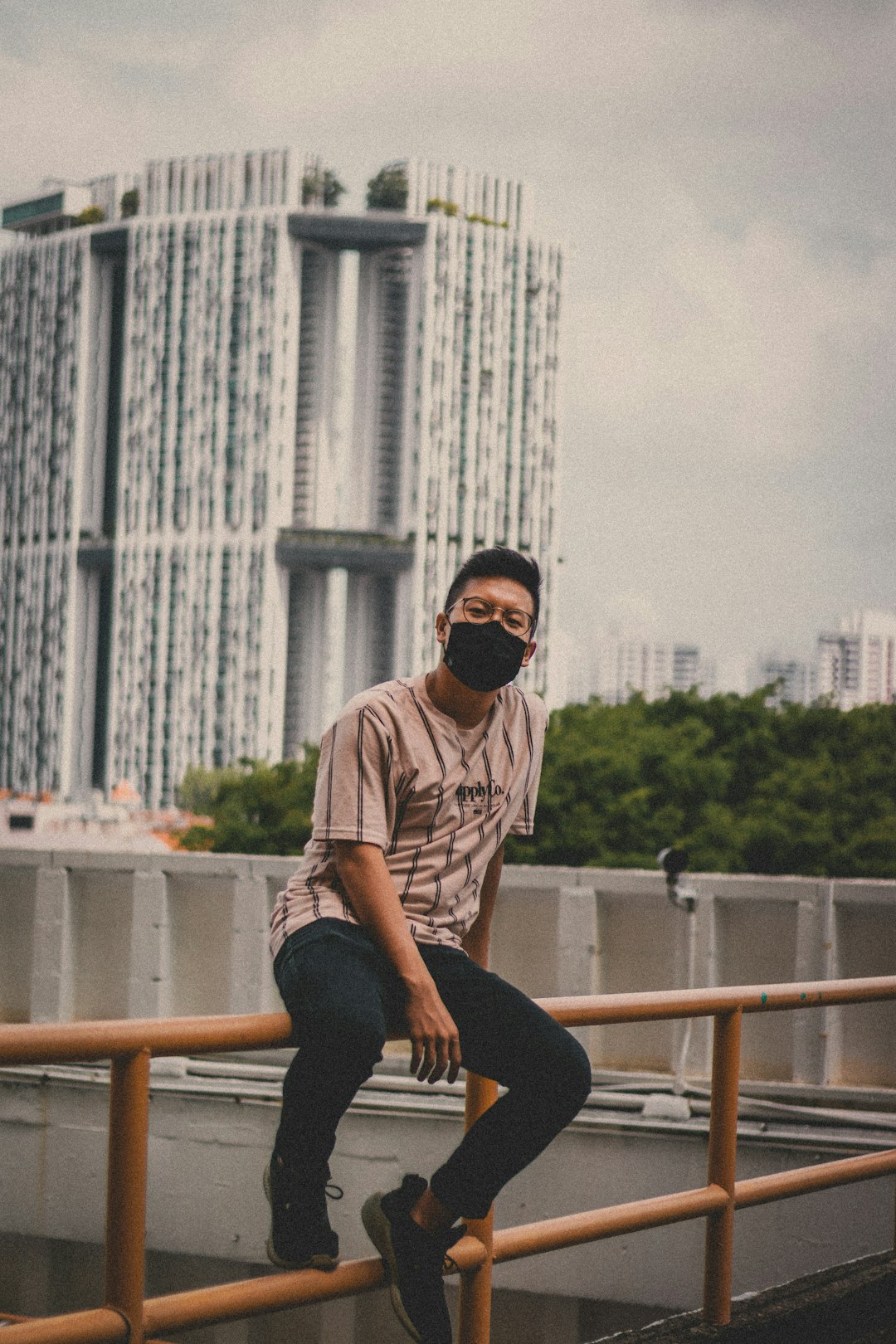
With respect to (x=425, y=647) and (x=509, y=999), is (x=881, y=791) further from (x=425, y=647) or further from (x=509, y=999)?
(x=425, y=647)

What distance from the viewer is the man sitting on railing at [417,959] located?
296 centimetres

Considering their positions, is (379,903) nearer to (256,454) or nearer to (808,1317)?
(808,1317)

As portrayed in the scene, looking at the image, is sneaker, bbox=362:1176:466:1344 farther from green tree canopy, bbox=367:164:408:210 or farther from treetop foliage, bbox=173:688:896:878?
green tree canopy, bbox=367:164:408:210

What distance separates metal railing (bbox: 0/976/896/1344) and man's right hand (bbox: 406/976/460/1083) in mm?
260

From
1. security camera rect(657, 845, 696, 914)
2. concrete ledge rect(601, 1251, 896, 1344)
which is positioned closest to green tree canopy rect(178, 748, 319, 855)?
security camera rect(657, 845, 696, 914)

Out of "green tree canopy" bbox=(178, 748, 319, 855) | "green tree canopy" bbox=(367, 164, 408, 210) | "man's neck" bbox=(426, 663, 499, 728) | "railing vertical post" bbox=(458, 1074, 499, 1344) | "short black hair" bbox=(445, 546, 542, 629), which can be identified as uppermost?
"green tree canopy" bbox=(367, 164, 408, 210)

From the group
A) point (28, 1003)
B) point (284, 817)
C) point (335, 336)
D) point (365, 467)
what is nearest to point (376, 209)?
point (335, 336)

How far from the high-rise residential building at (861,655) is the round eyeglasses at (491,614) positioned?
14318cm

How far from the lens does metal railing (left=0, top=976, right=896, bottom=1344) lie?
2.60 metres

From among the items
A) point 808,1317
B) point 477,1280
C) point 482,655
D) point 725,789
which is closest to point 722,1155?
point 808,1317

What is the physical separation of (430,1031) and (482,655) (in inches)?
30.7

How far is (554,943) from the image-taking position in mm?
8727

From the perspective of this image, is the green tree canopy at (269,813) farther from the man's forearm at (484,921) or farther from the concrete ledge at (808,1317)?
the man's forearm at (484,921)

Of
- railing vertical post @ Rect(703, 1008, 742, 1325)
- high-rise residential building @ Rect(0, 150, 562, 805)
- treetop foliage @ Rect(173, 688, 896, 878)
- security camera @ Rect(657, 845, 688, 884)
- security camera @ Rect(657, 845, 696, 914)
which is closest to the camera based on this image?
railing vertical post @ Rect(703, 1008, 742, 1325)
